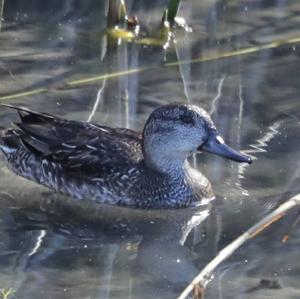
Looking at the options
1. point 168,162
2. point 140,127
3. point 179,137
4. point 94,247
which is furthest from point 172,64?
point 94,247

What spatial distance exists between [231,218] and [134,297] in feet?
4.59

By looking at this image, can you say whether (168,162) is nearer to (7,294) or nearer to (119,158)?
(119,158)

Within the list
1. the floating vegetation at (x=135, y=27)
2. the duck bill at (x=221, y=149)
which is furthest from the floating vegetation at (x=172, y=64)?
the duck bill at (x=221, y=149)

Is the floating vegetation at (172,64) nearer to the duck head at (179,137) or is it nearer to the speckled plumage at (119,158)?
the speckled plumage at (119,158)

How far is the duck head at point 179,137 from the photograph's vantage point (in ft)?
25.5

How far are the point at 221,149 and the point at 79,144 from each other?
95 cm

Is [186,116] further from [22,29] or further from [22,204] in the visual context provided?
[22,29]

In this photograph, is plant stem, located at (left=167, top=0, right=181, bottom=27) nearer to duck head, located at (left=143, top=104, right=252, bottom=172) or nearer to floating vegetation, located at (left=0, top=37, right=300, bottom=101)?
floating vegetation, located at (left=0, top=37, right=300, bottom=101)

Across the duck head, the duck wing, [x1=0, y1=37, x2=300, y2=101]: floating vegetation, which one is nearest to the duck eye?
the duck head

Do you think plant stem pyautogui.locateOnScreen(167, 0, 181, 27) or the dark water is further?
plant stem pyautogui.locateOnScreen(167, 0, 181, 27)

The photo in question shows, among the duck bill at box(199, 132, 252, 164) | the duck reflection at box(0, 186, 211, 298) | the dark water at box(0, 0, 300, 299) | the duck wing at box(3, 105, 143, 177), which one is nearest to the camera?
the duck reflection at box(0, 186, 211, 298)

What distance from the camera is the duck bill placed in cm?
769

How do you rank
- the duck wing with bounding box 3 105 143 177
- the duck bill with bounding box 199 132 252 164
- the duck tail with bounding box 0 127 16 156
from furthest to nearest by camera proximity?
the duck tail with bounding box 0 127 16 156 < the duck wing with bounding box 3 105 143 177 < the duck bill with bounding box 199 132 252 164

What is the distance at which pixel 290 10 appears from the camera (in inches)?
438
